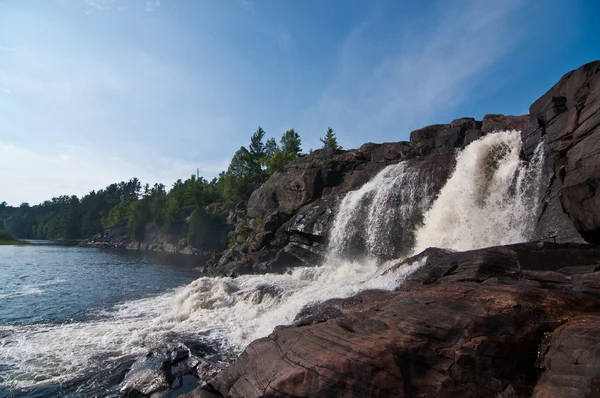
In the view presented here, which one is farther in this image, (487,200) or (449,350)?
(487,200)

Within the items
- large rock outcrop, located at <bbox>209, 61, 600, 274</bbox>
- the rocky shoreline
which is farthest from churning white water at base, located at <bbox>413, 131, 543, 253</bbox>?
the rocky shoreline

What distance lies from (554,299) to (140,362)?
10650 mm

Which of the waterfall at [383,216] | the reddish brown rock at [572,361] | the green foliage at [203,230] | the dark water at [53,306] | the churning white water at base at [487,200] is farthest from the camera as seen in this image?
the green foliage at [203,230]

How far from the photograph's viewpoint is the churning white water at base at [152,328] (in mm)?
9906

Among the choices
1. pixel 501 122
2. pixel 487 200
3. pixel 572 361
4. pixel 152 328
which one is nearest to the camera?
pixel 572 361

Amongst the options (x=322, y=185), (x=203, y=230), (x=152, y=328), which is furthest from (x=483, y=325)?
(x=203, y=230)

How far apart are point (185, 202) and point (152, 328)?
65.6 m

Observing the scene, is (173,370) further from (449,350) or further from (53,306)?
(53,306)

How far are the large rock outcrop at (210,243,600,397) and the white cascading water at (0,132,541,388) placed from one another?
461 centimetres

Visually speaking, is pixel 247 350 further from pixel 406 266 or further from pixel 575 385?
pixel 406 266

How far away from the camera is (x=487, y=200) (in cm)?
1695

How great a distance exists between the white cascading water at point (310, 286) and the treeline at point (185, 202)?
18.1 meters

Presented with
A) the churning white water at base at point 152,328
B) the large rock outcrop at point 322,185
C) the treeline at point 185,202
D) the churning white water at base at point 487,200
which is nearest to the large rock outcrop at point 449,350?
the churning white water at base at point 152,328

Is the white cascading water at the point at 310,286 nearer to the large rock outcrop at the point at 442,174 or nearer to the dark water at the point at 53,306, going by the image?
the dark water at the point at 53,306
